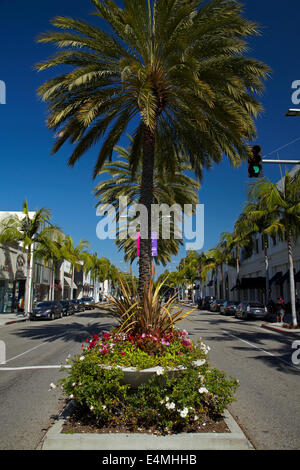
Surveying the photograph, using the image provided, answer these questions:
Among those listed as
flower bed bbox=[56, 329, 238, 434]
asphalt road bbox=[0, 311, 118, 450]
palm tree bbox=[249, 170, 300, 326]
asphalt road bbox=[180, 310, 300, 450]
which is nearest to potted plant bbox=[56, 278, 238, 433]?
flower bed bbox=[56, 329, 238, 434]

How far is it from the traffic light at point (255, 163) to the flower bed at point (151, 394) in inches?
286

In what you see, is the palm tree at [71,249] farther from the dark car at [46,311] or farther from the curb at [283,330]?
Result: the curb at [283,330]

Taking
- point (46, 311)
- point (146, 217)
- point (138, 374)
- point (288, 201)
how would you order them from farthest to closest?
point (46, 311) → point (288, 201) → point (146, 217) → point (138, 374)

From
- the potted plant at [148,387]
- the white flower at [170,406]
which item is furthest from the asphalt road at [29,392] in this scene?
the white flower at [170,406]

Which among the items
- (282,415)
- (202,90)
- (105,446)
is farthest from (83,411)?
(202,90)

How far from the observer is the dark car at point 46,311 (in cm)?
2903

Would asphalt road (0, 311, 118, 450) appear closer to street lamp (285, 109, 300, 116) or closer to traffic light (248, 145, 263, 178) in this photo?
traffic light (248, 145, 263, 178)

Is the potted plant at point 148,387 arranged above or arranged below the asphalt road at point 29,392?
above

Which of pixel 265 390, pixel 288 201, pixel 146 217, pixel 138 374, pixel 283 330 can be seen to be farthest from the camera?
pixel 288 201

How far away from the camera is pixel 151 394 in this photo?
5156mm

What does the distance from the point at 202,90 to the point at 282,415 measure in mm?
7955

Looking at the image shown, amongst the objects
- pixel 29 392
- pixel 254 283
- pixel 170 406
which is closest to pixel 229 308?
pixel 254 283

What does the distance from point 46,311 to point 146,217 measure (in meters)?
21.2

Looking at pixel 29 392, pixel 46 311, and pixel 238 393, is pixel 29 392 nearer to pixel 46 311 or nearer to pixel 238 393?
pixel 238 393
